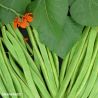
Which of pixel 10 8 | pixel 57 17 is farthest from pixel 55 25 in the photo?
pixel 10 8

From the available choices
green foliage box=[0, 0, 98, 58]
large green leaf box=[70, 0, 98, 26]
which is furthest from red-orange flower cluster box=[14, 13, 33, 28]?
large green leaf box=[70, 0, 98, 26]

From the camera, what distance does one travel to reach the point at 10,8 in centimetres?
122

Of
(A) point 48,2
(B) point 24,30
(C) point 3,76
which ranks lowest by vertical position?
(C) point 3,76

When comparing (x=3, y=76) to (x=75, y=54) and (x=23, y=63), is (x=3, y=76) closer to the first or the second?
(x=23, y=63)

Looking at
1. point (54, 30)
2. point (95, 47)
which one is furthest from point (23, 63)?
point (95, 47)

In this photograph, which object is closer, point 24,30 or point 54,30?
point 54,30

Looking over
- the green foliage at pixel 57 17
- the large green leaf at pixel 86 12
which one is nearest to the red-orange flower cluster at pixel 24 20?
the green foliage at pixel 57 17

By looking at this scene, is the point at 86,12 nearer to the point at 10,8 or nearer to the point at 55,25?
the point at 55,25

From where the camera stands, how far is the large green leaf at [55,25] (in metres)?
1.19

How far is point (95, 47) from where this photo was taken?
1.24m

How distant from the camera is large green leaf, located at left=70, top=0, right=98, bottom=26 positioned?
1.20 m

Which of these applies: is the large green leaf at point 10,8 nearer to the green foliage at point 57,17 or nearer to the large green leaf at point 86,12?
the green foliage at point 57,17

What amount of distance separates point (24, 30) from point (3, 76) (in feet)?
0.72

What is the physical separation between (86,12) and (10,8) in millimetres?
277
